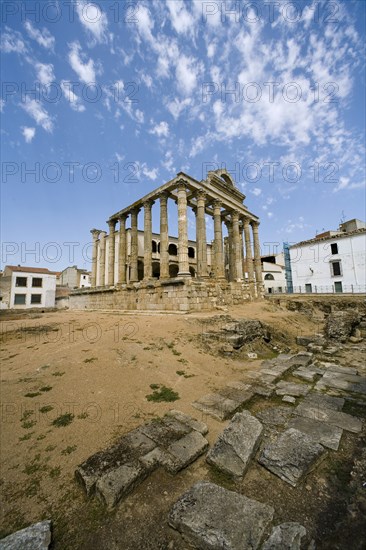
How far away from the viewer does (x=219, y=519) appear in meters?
1.93

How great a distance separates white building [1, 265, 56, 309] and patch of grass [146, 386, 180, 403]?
31849mm

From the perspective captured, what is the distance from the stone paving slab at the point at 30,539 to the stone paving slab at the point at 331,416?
367cm

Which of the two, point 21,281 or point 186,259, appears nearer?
point 186,259

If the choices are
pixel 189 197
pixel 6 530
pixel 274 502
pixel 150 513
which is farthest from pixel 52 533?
pixel 189 197

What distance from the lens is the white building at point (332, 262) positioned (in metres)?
23.4

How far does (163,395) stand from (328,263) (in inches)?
1089

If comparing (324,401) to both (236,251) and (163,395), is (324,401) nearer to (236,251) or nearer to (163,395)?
(163,395)

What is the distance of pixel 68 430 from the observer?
3.32 meters

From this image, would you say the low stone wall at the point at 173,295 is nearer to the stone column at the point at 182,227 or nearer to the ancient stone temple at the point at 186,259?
the ancient stone temple at the point at 186,259

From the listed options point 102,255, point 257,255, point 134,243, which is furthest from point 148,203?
A: point 257,255

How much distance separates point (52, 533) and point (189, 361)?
4.59 metres

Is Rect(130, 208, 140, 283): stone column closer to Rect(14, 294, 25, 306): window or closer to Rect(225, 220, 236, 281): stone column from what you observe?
Rect(225, 220, 236, 281): stone column

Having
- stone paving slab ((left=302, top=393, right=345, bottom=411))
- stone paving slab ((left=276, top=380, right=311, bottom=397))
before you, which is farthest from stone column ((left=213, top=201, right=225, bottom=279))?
A: stone paving slab ((left=302, top=393, right=345, bottom=411))

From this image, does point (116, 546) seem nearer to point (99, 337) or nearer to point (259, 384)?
point (259, 384)
